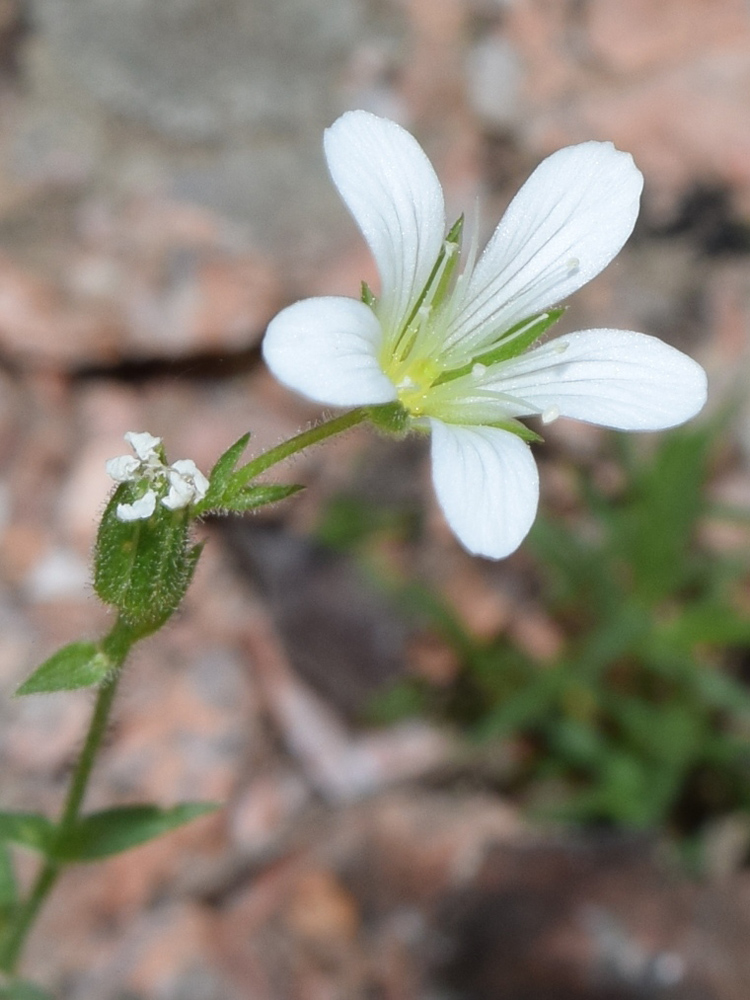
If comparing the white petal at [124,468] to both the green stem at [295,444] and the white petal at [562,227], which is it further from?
the white petal at [562,227]

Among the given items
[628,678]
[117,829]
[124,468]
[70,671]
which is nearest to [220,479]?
[124,468]

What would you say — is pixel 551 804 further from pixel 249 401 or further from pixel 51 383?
pixel 51 383

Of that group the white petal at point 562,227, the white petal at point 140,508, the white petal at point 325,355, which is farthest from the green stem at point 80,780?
the white petal at point 562,227

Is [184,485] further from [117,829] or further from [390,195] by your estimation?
[117,829]

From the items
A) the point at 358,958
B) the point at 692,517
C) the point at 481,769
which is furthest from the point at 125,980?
the point at 692,517

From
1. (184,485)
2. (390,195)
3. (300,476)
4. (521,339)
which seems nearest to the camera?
(184,485)

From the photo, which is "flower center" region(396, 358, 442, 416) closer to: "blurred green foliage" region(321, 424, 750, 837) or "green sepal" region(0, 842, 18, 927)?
"green sepal" region(0, 842, 18, 927)
